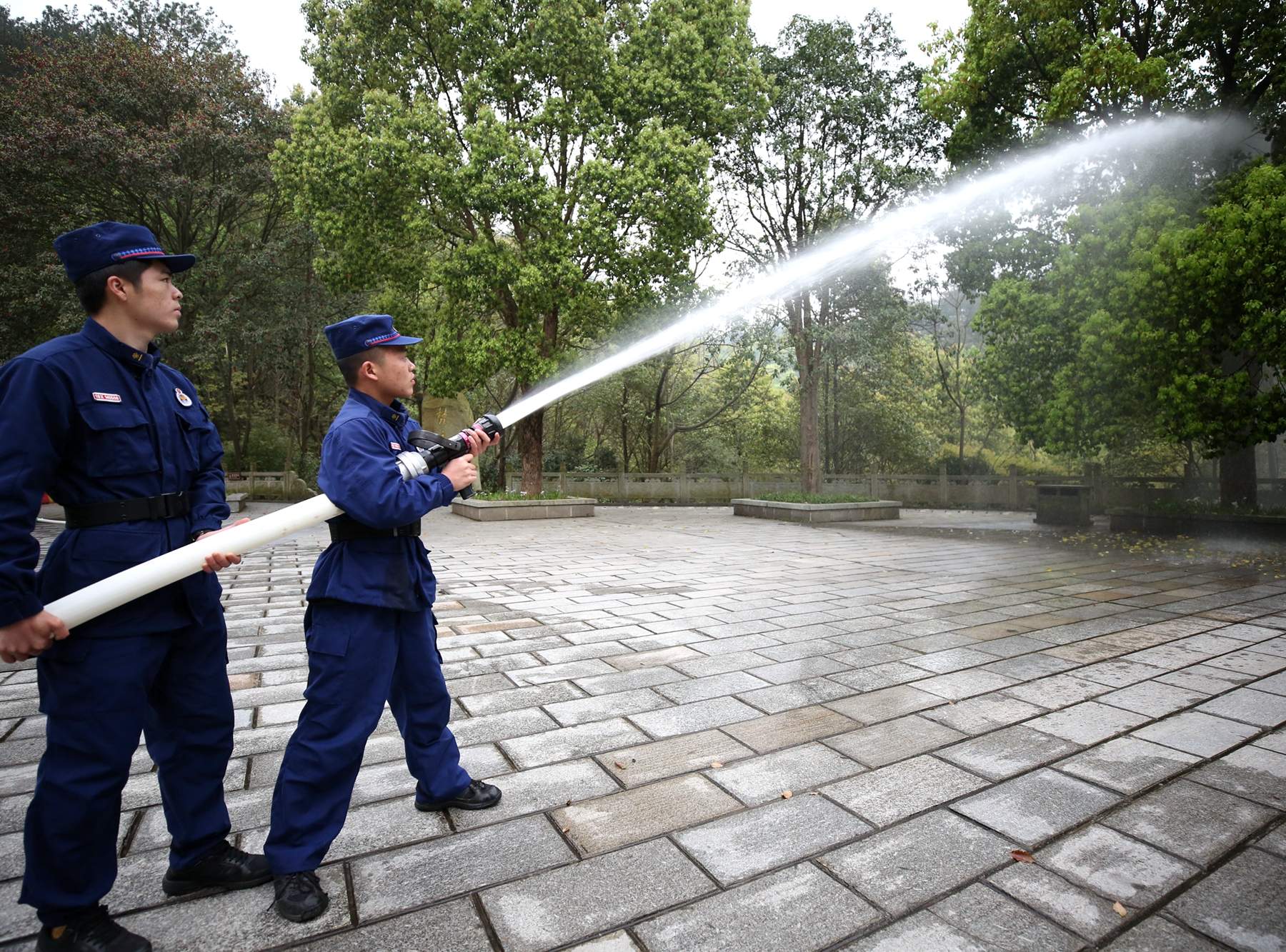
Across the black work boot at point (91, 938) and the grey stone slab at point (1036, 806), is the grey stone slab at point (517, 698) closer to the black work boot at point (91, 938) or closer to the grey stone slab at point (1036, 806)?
the black work boot at point (91, 938)

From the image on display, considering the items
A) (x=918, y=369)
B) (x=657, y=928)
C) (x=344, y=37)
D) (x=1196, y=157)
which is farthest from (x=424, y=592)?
(x=918, y=369)

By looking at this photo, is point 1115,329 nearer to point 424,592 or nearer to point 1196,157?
point 1196,157

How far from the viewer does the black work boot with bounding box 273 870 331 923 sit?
2.04 m

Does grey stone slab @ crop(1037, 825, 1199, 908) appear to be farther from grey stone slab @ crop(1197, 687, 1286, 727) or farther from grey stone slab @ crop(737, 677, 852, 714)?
grey stone slab @ crop(1197, 687, 1286, 727)

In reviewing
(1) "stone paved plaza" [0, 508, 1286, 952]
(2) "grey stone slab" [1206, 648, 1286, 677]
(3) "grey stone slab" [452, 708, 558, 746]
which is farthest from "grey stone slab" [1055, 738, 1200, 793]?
(3) "grey stone slab" [452, 708, 558, 746]

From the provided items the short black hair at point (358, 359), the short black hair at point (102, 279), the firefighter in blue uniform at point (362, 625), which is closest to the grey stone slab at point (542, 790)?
Result: the firefighter in blue uniform at point (362, 625)

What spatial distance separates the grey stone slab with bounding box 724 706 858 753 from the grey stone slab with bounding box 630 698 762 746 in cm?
9

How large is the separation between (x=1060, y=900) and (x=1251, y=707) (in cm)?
248

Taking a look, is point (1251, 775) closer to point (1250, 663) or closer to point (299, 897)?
point (1250, 663)

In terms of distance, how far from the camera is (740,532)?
13.0m

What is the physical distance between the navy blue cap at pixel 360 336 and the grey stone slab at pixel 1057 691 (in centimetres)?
361

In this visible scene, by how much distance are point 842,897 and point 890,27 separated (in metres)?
17.6

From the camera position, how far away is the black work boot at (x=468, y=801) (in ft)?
8.69

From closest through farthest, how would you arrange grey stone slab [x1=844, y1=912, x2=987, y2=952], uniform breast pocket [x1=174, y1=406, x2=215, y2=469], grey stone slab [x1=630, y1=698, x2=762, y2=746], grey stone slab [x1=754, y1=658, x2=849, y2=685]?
grey stone slab [x1=844, y1=912, x2=987, y2=952]
uniform breast pocket [x1=174, y1=406, x2=215, y2=469]
grey stone slab [x1=630, y1=698, x2=762, y2=746]
grey stone slab [x1=754, y1=658, x2=849, y2=685]
